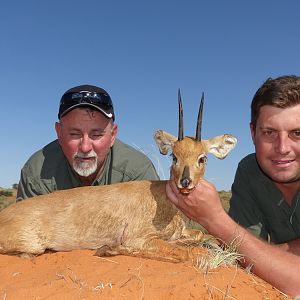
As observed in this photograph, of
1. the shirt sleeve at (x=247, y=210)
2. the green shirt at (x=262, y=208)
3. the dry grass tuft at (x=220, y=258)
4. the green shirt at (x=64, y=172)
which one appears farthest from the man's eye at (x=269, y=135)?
the green shirt at (x=64, y=172)

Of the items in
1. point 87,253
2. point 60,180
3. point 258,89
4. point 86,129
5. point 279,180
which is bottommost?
point 87,253

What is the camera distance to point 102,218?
285 inches

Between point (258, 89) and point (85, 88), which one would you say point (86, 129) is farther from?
point (258, 89)

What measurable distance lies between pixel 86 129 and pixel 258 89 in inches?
135

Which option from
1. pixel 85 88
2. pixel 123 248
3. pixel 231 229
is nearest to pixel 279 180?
pixel 231 229

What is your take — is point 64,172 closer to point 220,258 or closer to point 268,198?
point 268,198

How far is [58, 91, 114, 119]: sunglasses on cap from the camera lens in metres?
8.41

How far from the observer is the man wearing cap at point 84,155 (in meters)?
8.31

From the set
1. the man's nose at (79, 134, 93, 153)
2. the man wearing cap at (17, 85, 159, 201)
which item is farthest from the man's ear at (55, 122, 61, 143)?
the man's nose at (79, 134, 93, 153)

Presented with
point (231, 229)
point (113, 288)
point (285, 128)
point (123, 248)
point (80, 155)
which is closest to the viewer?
point (113, 288)

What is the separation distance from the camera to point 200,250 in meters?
6.14

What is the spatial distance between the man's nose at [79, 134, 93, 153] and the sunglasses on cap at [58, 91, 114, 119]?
644mm

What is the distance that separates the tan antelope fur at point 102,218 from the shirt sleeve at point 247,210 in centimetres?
72

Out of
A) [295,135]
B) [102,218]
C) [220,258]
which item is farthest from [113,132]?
[220,258]
